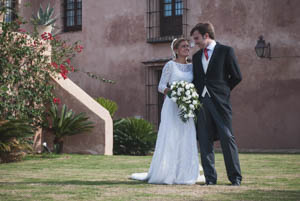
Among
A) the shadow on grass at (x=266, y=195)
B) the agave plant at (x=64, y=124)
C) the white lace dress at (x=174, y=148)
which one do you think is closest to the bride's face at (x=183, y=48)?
the white lace dress at (x=174, y=148)

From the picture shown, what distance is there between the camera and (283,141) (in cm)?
1716

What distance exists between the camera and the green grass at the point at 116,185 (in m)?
5.43

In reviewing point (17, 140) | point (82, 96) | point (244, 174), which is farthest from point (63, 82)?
point (244, 174)

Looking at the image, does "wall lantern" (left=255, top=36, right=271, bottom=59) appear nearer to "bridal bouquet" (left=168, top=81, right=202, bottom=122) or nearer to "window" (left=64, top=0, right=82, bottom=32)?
"window" (left=64, top=0, right=82, bottom=32)

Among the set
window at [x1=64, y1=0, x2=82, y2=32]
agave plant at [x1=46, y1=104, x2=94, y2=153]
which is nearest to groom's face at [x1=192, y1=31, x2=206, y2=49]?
agave plant at [x1=46, y1=104, x2=94, y2=153]

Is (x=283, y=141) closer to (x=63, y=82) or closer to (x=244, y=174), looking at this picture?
(x=63, y=82)

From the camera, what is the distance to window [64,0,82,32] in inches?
866

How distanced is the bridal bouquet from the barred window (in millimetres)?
12613

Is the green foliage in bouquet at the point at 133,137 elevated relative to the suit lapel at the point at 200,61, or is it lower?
lower

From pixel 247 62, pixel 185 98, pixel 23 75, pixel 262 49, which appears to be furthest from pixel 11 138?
pixel 247 62

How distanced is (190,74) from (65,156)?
5116mm

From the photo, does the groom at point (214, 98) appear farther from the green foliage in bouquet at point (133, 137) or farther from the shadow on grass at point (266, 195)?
the green foliage in bouquet at point (133, 137)

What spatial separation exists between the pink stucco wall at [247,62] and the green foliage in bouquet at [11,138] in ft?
30.0

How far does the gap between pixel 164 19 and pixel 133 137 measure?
6620mm
